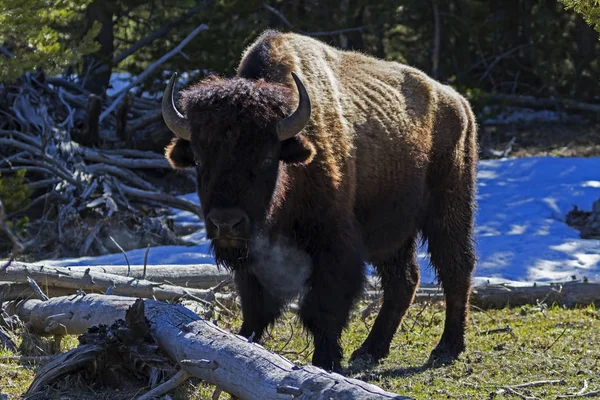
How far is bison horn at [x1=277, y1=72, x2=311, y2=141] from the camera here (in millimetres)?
5555

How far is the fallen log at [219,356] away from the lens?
395cm

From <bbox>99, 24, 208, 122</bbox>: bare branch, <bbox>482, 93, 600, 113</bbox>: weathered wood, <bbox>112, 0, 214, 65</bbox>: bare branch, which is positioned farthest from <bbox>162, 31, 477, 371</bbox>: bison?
<bbox>482, 93, 600, 113</bbox>: weathered wood

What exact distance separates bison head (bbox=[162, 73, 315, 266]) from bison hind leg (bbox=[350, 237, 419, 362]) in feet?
6.24

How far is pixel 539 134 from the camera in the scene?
1733cm

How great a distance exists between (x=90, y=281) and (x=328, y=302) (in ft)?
7.61

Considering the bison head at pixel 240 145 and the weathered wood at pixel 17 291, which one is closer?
the bison head at pixel 240 145

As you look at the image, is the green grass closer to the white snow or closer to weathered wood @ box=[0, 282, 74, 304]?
weathered wood @ box=[0, 282, 74, 304]

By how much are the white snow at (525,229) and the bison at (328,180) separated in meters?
0.57

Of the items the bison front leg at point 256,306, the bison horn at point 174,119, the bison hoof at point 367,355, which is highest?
the bison horn at point 174,119

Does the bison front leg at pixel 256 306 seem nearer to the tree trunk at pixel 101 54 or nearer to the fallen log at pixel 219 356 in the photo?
the fallen log at pixel 219 356

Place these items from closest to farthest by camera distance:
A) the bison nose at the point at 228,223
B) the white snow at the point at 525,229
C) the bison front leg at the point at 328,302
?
the bison nose at the point at 228,223 → the bison front leg at the point at 328,302 → the white snow at the point at 525,229

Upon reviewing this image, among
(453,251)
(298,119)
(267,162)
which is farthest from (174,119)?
(453,251)

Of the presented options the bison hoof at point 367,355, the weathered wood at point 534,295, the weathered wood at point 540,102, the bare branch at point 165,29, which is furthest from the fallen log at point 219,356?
the weathered wood at point 540,102

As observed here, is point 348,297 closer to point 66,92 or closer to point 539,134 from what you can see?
point 66,92
